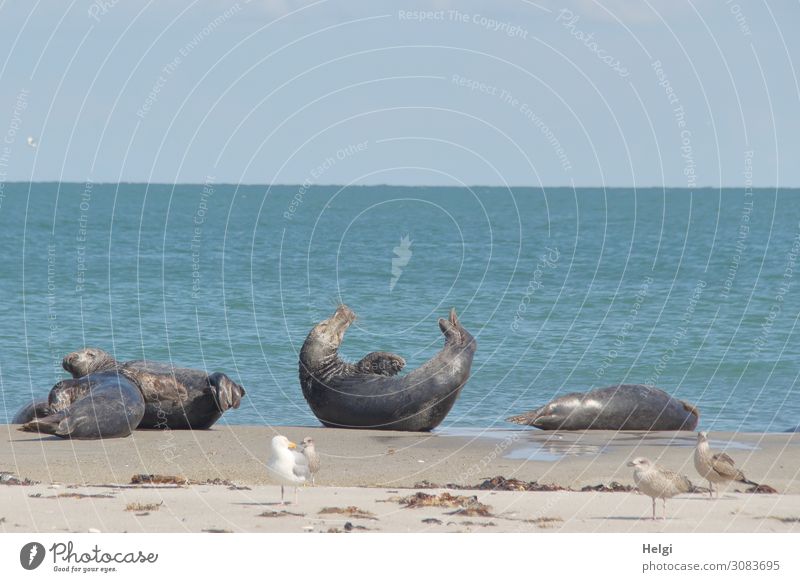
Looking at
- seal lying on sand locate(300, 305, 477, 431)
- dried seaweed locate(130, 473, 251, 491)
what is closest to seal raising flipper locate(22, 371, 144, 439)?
dried seaweed locate(130, 473, 251, 491)

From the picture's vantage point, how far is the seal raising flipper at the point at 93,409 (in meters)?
18.0

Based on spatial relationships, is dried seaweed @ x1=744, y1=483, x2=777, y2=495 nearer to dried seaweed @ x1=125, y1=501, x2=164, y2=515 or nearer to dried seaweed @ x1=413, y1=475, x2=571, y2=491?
dried seaweed @ x1=413, y1=475, x2=571, y2=491

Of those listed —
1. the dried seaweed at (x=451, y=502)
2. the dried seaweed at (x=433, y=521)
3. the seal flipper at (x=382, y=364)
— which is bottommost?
the dried seaweed at (x=433, y=521)

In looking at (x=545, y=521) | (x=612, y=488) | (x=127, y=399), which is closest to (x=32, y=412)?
(x=127, y=399)

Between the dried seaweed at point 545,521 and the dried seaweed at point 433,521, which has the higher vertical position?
the dried seaweed at point 545,521

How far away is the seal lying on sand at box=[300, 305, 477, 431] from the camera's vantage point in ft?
66.1

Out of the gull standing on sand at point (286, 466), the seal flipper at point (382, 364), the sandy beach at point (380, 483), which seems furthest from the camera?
the seal flipper at point (382, 364)

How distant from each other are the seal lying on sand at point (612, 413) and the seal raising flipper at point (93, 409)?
539 cm

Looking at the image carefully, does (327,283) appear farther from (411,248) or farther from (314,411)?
(314,411)

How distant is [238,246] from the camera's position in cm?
7838

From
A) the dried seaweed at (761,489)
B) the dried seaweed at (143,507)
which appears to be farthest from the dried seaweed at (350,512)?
the dried seaweed at (761,489)

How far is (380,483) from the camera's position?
1572 centimetres

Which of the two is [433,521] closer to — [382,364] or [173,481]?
[173,481]

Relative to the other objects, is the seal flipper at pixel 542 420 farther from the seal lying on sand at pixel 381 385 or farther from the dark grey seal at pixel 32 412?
the dark grey seal at pixel 32 412
